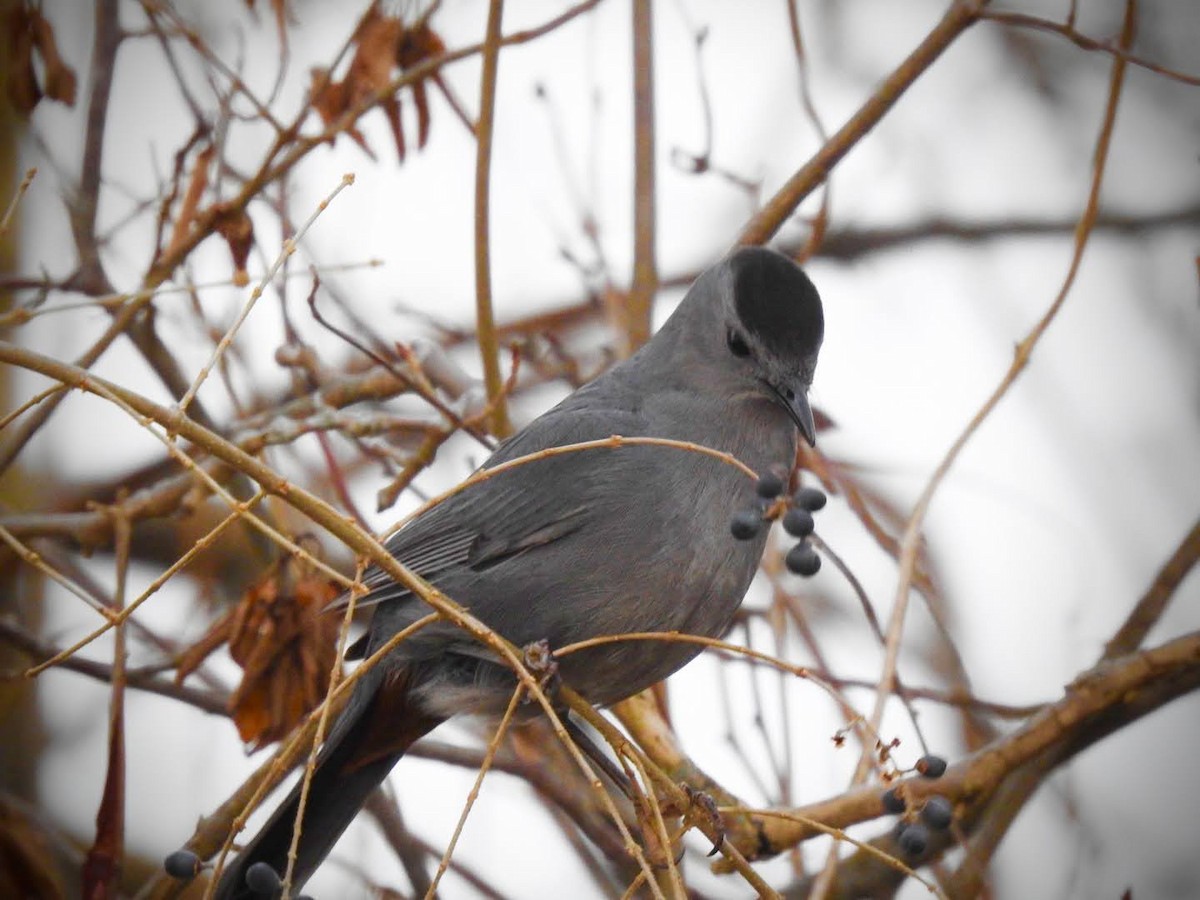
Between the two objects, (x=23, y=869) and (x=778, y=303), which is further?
(x=23, y=869)

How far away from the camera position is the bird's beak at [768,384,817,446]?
10.6 feet

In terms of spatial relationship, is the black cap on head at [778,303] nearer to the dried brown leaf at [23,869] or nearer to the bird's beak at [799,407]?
the bird's beak at [799,407]

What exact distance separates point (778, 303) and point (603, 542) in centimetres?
79

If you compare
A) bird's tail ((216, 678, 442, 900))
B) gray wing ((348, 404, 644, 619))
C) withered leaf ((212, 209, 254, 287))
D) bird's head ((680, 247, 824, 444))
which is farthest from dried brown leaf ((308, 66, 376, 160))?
bird's tail ((216, 678, 442, 900))

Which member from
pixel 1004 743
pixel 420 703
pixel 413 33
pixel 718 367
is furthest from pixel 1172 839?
pixel 413 33

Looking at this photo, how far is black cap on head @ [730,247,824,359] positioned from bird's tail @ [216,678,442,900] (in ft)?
4.40

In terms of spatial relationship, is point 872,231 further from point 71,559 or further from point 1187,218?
point 71,559

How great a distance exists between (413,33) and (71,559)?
2.13 meters

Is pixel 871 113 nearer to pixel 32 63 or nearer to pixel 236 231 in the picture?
pixel 236 231

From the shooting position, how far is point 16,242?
5.62 m

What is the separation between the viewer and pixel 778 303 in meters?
3.45

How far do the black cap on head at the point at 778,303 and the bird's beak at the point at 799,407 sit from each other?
10 centimetres

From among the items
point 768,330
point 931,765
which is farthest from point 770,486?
point 768,330

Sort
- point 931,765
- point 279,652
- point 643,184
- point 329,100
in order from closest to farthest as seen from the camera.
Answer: point 931,765, point 279,652, point 329,100, point 643,184
